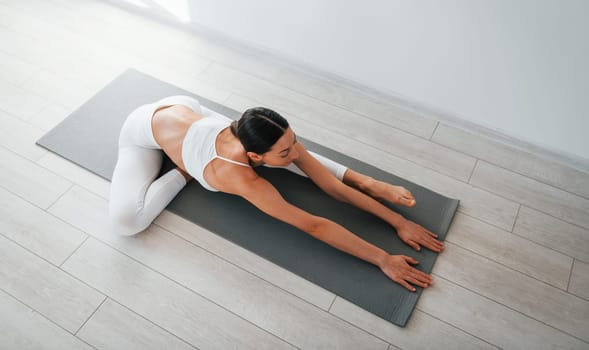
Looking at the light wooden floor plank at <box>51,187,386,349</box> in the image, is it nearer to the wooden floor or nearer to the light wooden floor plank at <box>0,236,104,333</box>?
the wooden floor

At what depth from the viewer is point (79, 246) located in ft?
6.80

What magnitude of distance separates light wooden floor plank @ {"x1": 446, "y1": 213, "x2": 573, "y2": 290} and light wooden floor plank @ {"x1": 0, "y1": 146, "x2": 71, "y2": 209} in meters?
1.72

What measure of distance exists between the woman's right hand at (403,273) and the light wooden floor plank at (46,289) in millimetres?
1094

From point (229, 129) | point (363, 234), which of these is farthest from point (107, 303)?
point (363, 234)

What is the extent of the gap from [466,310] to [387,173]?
0.70 meters

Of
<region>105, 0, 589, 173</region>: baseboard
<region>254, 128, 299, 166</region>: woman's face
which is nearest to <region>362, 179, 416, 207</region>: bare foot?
<region>254, 128, 299, 166</region>: woman's face

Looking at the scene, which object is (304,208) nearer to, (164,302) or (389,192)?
(389,192)

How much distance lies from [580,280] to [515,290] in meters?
0.26

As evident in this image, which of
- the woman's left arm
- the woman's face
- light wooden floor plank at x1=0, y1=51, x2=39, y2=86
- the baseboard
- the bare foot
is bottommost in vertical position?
light wooden floor plank at x1=0, y1=51, x2=39, y2=86

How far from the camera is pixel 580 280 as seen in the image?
1.95m

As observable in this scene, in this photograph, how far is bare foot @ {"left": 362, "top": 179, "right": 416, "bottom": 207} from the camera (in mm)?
2018

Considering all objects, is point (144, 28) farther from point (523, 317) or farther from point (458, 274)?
point (523, 317)

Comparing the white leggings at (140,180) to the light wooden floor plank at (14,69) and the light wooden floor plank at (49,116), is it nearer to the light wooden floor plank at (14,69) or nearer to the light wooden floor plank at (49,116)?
the light wooden floor plank at (49,116)

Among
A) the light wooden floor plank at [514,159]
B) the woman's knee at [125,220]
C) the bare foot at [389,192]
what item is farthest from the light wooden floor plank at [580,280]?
the woman's knee at [125,220]
